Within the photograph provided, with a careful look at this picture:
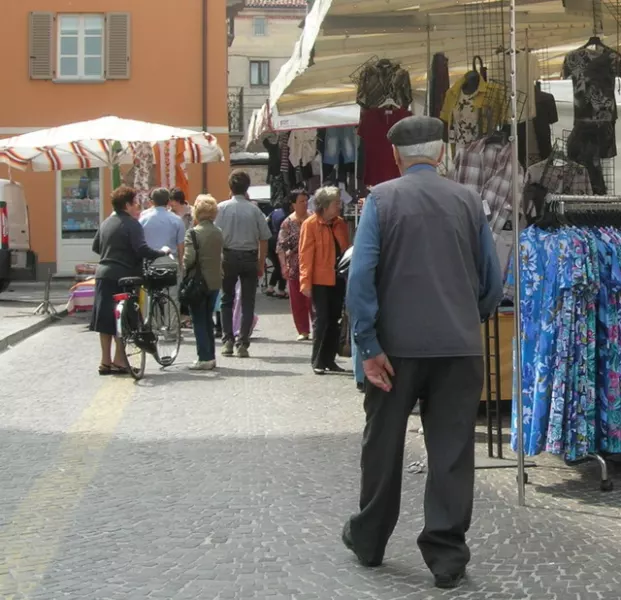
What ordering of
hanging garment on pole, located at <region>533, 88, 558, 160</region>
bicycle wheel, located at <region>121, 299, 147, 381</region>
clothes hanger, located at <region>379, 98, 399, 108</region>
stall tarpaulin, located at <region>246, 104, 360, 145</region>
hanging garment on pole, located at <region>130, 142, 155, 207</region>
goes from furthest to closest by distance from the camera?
1. hanging garment on pole, located at <region>130, 142, 155, 207</region>
2. stall tarpaulin, located at <region>246, 104, 360, 145</region>
3. bicycle wheel, located at <region>121, 299, 147, 381</region>
4. clothes hanger, located at <region>379, 98, 399, 108</region>
5. hanging garment on pole, located at <region>533, 88, 558, 160</region>

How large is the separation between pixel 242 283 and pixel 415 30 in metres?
3.84

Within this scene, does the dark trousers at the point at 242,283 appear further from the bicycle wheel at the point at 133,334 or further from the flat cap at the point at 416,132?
the flat cap at the point at 416,132

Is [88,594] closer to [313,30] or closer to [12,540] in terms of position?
[12,540]

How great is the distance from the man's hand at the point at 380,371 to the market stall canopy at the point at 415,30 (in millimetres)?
3769

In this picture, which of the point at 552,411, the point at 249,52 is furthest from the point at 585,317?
the point at 249,52

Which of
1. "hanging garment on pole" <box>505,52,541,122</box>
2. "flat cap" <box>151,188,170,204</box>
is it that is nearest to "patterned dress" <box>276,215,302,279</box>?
"flat cap" <box>151,188,170,204</box>

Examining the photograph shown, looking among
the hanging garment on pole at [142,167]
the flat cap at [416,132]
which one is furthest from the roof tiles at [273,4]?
the flat cap at [416,132]

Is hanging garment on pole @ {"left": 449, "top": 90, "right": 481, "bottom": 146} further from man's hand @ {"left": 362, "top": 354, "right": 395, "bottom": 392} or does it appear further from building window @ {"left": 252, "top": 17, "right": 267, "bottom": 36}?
building window @ {"left": 252, "top": 17, "right": 267, "bottom": 36}

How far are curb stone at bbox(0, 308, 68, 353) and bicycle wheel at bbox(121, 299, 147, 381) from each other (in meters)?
3.03

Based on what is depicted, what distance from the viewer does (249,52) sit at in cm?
6003

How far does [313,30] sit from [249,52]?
52.7 metres

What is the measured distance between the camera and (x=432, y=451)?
15.9ft

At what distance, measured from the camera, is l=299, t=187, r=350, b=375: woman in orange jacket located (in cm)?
1125

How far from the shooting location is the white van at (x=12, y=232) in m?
20.2
